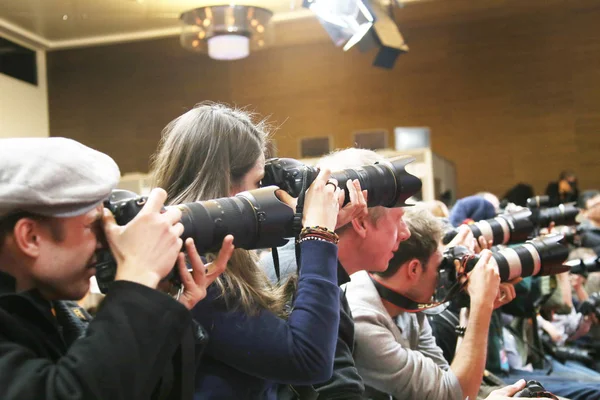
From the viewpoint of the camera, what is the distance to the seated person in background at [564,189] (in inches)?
221

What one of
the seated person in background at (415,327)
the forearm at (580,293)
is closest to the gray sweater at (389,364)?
the seated person in background at (415,327)

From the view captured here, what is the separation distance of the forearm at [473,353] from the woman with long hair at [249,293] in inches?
24.2

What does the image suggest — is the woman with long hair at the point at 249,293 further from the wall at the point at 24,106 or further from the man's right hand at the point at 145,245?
the wall at the point at 24,106

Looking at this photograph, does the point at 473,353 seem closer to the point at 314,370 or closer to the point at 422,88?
the point at 314,370

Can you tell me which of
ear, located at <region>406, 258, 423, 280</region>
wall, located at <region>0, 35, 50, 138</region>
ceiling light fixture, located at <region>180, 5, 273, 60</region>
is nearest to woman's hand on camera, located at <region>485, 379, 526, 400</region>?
ear, located at <region>406, 258, 423, 280</region>

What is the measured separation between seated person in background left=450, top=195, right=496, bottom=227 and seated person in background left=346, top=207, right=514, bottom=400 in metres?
1.52

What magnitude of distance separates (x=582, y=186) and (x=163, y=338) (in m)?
5.63

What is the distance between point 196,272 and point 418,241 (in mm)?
957

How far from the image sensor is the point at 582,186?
587cm

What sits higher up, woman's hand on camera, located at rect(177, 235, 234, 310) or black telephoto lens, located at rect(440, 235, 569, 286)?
woman's hand on camera, located at rect(177, 235, 234, 310)

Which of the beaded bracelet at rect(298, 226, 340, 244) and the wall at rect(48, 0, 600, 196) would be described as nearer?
the beaded bracelet at rect(298, 226, 340, 244)

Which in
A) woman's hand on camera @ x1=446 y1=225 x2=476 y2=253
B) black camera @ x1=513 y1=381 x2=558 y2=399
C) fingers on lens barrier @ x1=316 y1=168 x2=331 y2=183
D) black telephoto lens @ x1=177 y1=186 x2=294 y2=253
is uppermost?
fingers on lens barrier @ x1=316 y1=168 x2=331 y2=183

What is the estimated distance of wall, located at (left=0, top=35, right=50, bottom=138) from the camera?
363 cm

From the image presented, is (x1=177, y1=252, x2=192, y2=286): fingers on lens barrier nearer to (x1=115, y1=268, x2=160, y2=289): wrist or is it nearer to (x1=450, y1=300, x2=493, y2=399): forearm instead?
(x1=115, y1=268, x2=160, y2=289): wrist
